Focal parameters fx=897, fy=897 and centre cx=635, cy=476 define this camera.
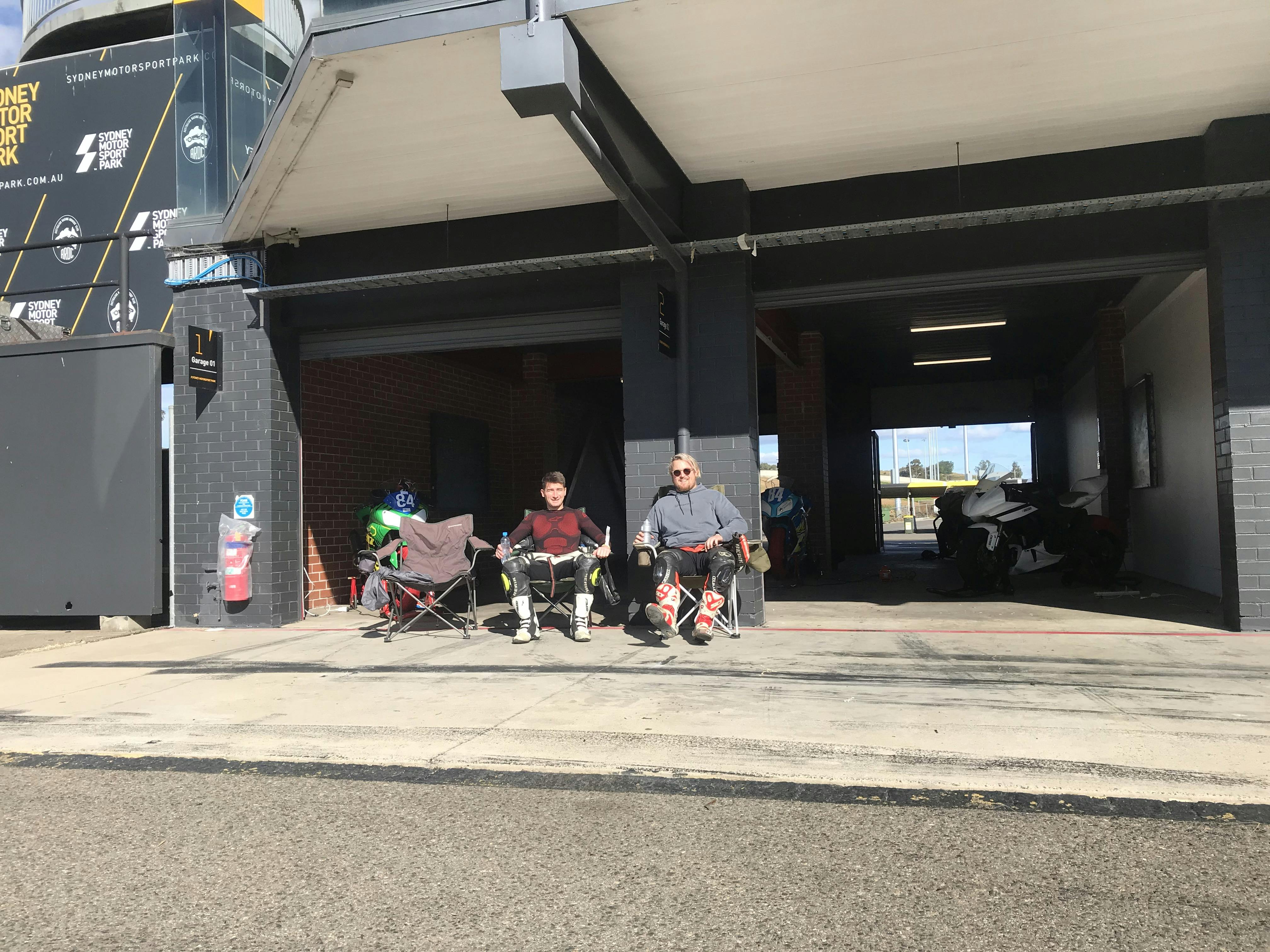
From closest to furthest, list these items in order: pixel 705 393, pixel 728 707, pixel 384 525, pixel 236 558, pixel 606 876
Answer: pixel 606 876
pixel 728 707
pixel 705 393
pixel 236 558
pixel 384 525

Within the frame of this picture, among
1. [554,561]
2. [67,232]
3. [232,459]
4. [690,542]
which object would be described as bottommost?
[554,561]

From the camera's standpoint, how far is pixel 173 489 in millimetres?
7805

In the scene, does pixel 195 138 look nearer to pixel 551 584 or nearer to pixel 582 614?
pixel 551 584

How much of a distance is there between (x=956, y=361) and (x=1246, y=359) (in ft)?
32.4

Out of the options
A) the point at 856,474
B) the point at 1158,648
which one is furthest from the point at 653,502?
the point at 856,474

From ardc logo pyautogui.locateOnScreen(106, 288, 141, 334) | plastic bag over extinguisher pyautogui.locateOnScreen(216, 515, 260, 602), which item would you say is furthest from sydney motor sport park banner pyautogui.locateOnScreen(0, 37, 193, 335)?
plastic bag over extinguisher pyautogui.locateOnScreen(216, 515, 260, 602)

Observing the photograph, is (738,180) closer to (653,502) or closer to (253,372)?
(653,502)

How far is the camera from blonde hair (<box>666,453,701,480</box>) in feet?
21.0

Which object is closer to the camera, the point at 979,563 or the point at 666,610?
the point at 666,610

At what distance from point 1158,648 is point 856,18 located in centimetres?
399

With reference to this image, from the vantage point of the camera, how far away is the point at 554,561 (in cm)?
644

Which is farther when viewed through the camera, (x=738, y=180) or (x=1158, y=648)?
(x=738, y=180)

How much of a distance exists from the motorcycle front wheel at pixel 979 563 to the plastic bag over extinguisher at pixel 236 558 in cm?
640

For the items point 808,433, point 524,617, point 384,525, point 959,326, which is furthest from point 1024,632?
point 959,326
